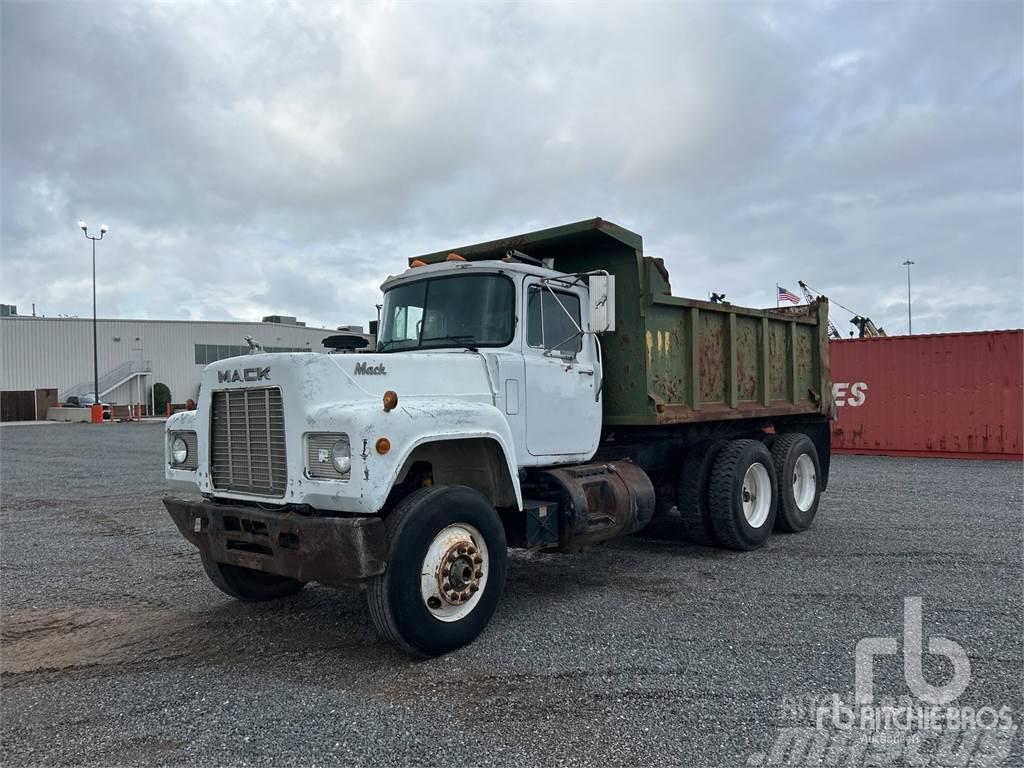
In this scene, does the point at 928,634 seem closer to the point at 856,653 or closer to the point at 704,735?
the point at 856,653

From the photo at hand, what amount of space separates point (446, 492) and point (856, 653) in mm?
2596

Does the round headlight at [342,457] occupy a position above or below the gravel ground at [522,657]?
above

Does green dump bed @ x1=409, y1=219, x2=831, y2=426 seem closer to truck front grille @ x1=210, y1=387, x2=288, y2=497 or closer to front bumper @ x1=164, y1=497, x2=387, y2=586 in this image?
truck front grille @ x1=210, y1=387, x2=288, y2=497

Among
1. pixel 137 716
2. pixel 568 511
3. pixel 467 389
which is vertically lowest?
pixel 137 716

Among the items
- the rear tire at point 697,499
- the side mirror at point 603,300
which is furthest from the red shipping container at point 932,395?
the side mirror at point 603,300

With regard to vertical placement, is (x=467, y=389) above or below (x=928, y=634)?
above

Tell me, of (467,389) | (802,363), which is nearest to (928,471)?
(802,363)

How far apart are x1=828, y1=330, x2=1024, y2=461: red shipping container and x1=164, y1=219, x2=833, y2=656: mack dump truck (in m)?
→ 9.20

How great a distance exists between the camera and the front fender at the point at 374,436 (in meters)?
4.25

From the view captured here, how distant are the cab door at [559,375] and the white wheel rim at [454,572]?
44.9 inches

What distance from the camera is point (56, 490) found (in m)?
12.9

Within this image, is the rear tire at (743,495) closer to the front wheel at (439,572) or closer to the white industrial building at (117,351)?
the front wheel at (439,572)

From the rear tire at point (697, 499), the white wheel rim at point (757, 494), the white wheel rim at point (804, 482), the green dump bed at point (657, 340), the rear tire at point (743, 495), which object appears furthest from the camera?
the white wheel rim at point (804, 482)

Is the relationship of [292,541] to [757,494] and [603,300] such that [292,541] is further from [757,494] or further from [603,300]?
[757,494]
